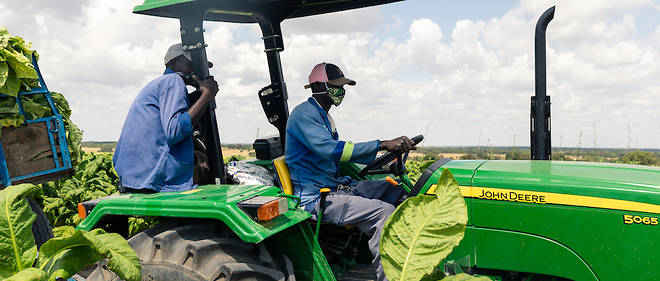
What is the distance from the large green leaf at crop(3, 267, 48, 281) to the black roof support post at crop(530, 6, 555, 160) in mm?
3045

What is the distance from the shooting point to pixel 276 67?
4.38 m

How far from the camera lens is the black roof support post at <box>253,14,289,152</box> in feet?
14.1

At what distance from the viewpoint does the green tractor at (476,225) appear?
288cm

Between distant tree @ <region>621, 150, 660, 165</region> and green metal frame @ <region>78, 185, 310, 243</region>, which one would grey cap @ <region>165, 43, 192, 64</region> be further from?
distant tree @ <region>621, 150, 660, 165</region>

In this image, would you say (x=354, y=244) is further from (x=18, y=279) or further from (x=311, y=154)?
(x=18, y=279)

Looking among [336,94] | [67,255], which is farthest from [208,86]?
[67,255]

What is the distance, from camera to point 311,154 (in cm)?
362

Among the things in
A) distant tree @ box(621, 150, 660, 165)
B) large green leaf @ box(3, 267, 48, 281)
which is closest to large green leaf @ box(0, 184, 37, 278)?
large green leaf @ box(3, 267, 48, 281)

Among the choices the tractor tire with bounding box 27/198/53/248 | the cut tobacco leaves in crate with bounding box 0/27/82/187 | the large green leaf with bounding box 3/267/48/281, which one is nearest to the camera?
the large green leaf with bounding box 3/267/48/281

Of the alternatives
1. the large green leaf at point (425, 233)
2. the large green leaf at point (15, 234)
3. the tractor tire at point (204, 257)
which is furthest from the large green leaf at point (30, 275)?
the large green leaf at point (425, 233)

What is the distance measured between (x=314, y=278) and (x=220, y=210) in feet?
2.29

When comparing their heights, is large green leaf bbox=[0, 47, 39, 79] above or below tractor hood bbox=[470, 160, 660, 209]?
above

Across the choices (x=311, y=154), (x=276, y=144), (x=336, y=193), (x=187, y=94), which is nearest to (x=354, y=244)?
(x=336, y=193)

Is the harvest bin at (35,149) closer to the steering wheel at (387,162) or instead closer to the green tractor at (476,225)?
the green tractor at (476,225)
